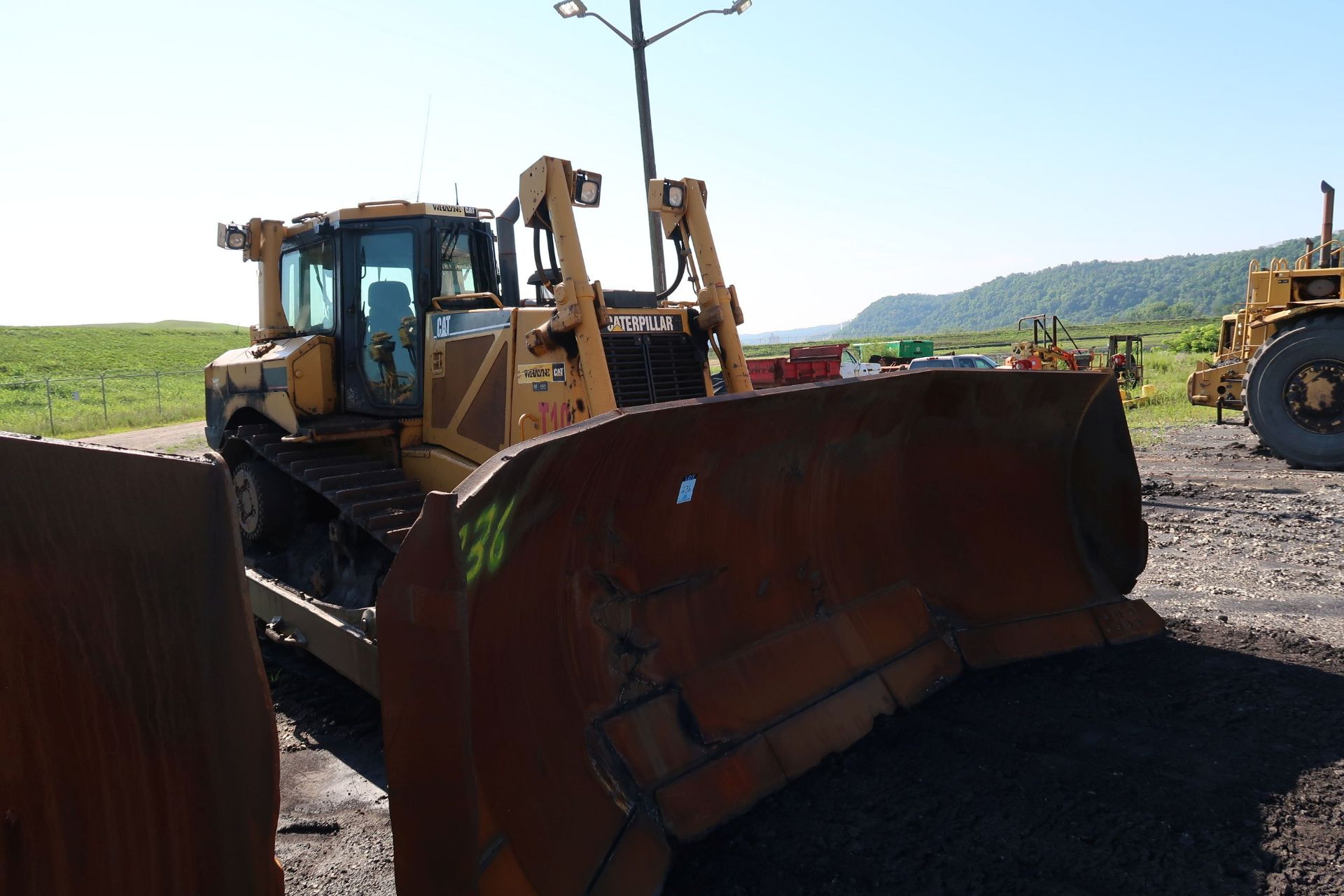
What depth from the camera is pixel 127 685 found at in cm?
199

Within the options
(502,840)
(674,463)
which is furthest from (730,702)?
(502,840)

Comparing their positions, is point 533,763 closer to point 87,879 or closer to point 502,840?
point 502,840

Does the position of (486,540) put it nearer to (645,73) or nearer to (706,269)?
(706,269)

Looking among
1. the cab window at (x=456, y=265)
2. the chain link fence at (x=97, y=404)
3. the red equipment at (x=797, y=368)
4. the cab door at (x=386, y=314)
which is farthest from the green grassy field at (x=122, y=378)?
the cab window at (x=456, y=265)

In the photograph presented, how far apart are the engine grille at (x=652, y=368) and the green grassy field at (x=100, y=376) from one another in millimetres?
8501

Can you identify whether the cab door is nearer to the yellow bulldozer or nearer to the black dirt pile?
the black dirt pile

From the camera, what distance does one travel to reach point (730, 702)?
3.65m

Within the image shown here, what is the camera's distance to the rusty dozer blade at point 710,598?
243 cm

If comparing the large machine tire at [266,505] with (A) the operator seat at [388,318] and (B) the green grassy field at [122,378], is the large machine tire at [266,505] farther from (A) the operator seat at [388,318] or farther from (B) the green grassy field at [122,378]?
(B) the green grassy field at [122,378]

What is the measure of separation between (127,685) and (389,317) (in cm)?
446

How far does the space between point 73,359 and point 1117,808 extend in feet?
207

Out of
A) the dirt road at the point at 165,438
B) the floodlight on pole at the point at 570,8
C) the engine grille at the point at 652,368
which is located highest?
the floodlight on pole at the point at 570,8

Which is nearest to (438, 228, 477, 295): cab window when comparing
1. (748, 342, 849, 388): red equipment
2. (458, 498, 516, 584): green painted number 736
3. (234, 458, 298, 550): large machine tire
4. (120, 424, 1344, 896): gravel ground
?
(234, 458, 298, 550): large machine tire

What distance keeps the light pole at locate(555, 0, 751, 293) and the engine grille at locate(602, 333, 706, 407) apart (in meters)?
5.80
